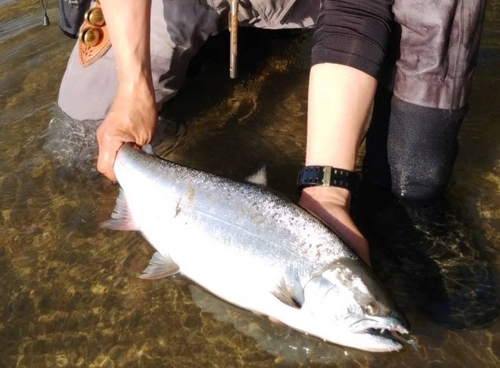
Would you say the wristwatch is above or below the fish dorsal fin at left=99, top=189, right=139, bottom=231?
above

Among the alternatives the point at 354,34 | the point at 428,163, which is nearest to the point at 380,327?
the point at 428,163

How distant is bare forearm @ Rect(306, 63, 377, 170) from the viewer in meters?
2.48

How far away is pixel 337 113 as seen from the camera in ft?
8.22

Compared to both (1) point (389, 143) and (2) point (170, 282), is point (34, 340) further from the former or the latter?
(1) point (389, 143)

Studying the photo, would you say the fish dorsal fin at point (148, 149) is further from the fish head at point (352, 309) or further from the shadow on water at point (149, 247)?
the fish head at point (352, 309)

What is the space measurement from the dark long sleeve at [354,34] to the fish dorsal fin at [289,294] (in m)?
0.99

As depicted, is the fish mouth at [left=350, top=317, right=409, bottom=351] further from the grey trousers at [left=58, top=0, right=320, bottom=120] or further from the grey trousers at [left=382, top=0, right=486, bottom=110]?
the grey trousers at [left=58, top=0, right=320, bottom=120]

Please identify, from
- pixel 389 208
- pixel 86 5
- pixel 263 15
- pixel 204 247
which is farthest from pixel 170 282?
pixel 86 5

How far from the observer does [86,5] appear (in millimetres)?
3838

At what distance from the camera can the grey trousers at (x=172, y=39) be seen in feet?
A: 11.5

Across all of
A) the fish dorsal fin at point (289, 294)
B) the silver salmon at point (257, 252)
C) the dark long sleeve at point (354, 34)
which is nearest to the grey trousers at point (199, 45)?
the dark long sleeve at point (354, 34)

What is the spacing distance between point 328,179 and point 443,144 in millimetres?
694

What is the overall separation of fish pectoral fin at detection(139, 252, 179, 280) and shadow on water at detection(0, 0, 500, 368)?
0.70 ft

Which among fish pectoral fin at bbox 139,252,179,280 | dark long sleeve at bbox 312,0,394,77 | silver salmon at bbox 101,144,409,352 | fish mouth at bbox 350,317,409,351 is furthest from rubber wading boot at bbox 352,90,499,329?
fish pectoral fin at bbox 139,252,179,280
